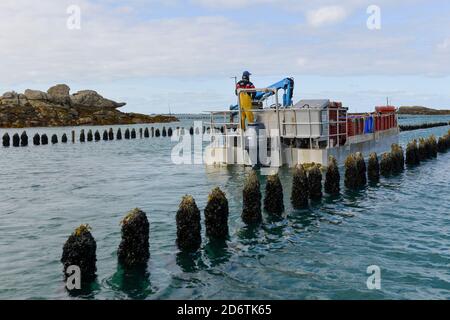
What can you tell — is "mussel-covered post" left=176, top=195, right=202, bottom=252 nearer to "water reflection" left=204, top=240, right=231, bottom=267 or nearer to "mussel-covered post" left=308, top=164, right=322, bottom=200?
"water reflection" left=204, top=240, right=231, bottom=267

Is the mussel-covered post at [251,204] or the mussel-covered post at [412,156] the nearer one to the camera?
the mussel-covered post at [251,204]

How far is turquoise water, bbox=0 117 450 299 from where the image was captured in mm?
12945

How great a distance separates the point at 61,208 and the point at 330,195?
1379 centimetres

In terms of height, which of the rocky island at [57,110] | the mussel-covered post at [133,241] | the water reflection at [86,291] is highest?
the rocky island at [57,110]

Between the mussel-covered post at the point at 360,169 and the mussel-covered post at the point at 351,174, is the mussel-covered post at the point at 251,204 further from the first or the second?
the mussel-covered post at the point at 360,169

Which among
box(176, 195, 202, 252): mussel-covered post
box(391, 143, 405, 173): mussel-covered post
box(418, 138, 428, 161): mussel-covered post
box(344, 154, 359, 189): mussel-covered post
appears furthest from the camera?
box(418, 138, 428, 161): mussel-covered post

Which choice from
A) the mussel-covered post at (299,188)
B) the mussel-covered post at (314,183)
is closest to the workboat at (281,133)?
the mussel-covered post at (314,183)

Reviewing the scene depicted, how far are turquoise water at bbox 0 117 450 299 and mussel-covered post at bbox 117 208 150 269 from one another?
1.50ft

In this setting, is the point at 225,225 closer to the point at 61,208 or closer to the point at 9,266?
the point at 9,266

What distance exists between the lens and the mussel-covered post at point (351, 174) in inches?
1064

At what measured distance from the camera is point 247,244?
1683 centimetres

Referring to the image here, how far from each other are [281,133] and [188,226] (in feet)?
63.5

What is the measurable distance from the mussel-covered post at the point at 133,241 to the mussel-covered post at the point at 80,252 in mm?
1226

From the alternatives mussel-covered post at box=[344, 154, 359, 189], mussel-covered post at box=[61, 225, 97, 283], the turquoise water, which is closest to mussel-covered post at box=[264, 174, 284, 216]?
the turquoise water
